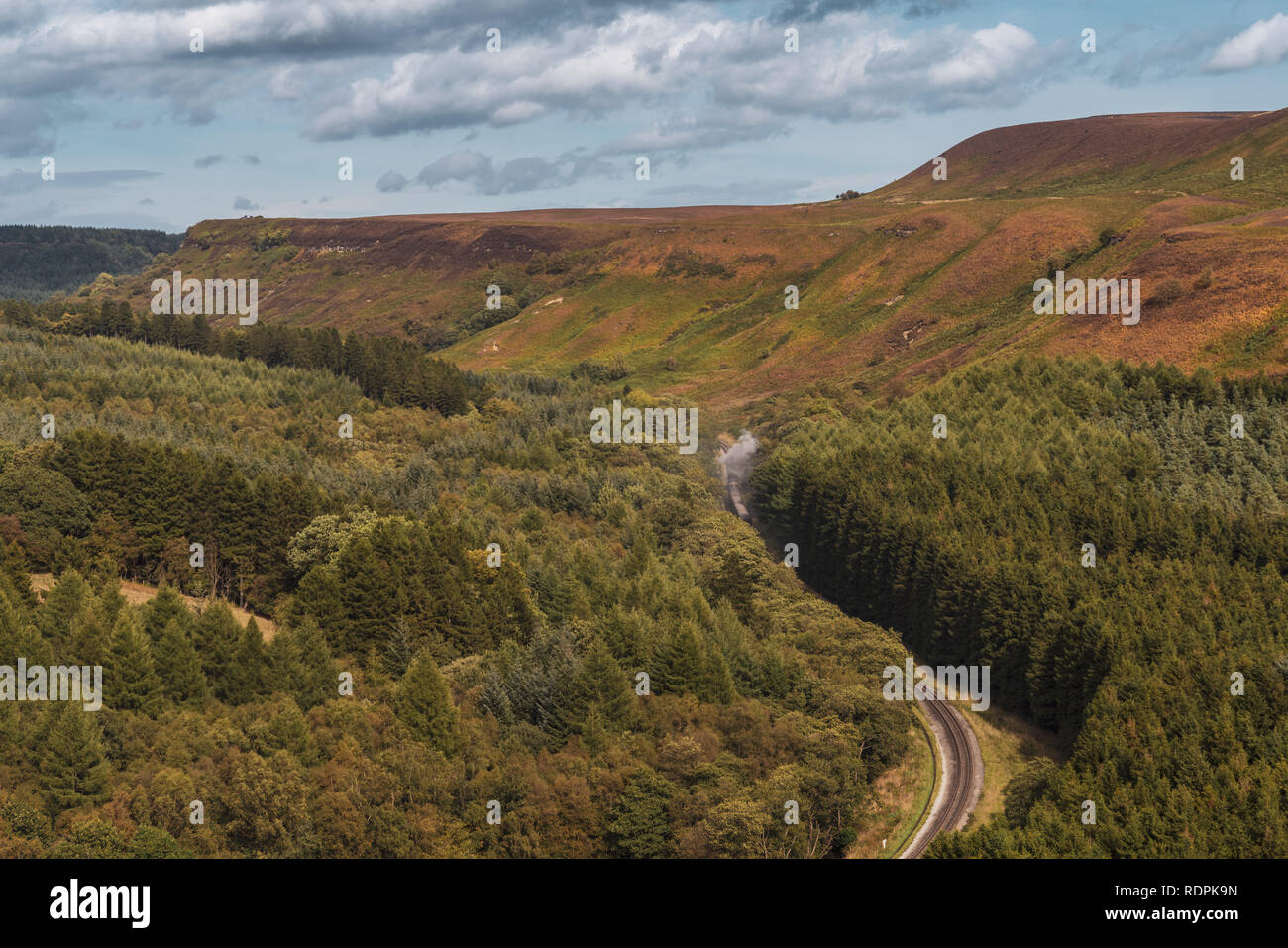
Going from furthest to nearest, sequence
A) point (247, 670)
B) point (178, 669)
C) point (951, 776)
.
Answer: point (951, 776)
point (247, 670)
point (178, 669)

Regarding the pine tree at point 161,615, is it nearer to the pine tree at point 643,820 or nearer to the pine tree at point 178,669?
the pine tree at point 178,669

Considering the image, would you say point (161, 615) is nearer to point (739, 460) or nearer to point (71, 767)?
point (71, 767)

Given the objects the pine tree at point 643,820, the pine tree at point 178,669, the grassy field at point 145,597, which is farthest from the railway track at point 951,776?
the grassy field at point 145,597

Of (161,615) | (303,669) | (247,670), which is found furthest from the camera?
(161,615)

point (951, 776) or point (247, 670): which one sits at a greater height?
point (247, 670)

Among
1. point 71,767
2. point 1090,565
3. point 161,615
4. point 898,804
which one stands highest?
point 1090,565

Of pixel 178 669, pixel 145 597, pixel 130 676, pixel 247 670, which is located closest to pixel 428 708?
pixel 247 670

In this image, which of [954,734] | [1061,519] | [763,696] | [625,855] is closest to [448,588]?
[763,696]

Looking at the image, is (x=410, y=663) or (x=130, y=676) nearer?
(x=130, y=676)
